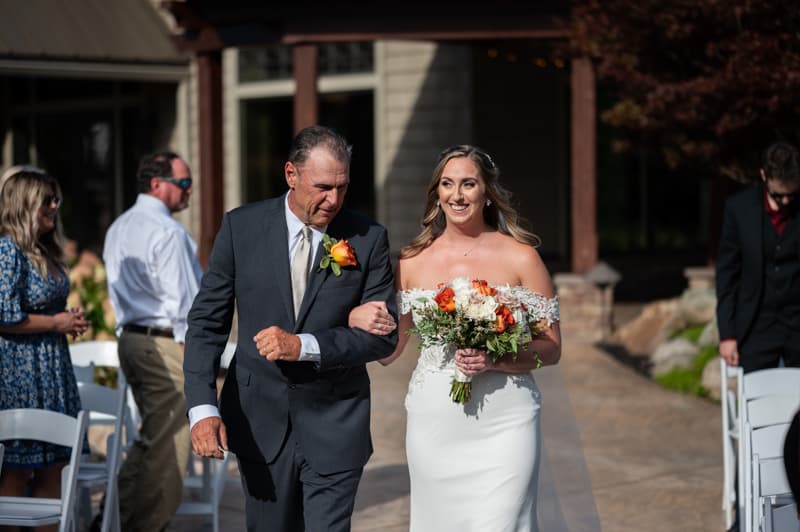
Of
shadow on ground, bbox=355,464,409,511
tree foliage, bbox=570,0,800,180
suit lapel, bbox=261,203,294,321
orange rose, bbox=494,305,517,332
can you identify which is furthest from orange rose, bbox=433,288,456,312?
tree foliage, bbox=570,0,800,180

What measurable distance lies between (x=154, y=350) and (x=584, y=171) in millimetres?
8735

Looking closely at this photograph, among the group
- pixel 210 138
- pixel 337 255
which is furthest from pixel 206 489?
pixel 210 138

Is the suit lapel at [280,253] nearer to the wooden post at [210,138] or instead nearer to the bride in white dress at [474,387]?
the bride in white dress at [474,387]

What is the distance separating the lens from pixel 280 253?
4500mm

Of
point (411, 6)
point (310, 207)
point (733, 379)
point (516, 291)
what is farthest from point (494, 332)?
point (411, 6)

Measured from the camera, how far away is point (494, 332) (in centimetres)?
483

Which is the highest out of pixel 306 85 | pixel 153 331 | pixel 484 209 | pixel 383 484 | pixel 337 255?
pixel 306 85

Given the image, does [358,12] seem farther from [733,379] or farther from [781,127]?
[733,379]

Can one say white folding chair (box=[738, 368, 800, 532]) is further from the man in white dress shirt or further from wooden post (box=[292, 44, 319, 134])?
wooden post (box=[292, 44, 319, 134])

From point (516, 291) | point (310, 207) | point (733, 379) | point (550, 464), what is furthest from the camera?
point (733, 379)

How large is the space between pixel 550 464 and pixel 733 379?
609 centimetres

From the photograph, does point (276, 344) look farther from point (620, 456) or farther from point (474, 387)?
point (620, 456)

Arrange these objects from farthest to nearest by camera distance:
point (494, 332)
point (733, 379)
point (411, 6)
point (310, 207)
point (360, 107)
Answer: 1. point (360, 107)
2. point (411, 6)
3. point (733, 379)
4. point (494, 332)
5. point (310, 207)

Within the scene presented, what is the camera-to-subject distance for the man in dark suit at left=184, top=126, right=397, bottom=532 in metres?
4.43
